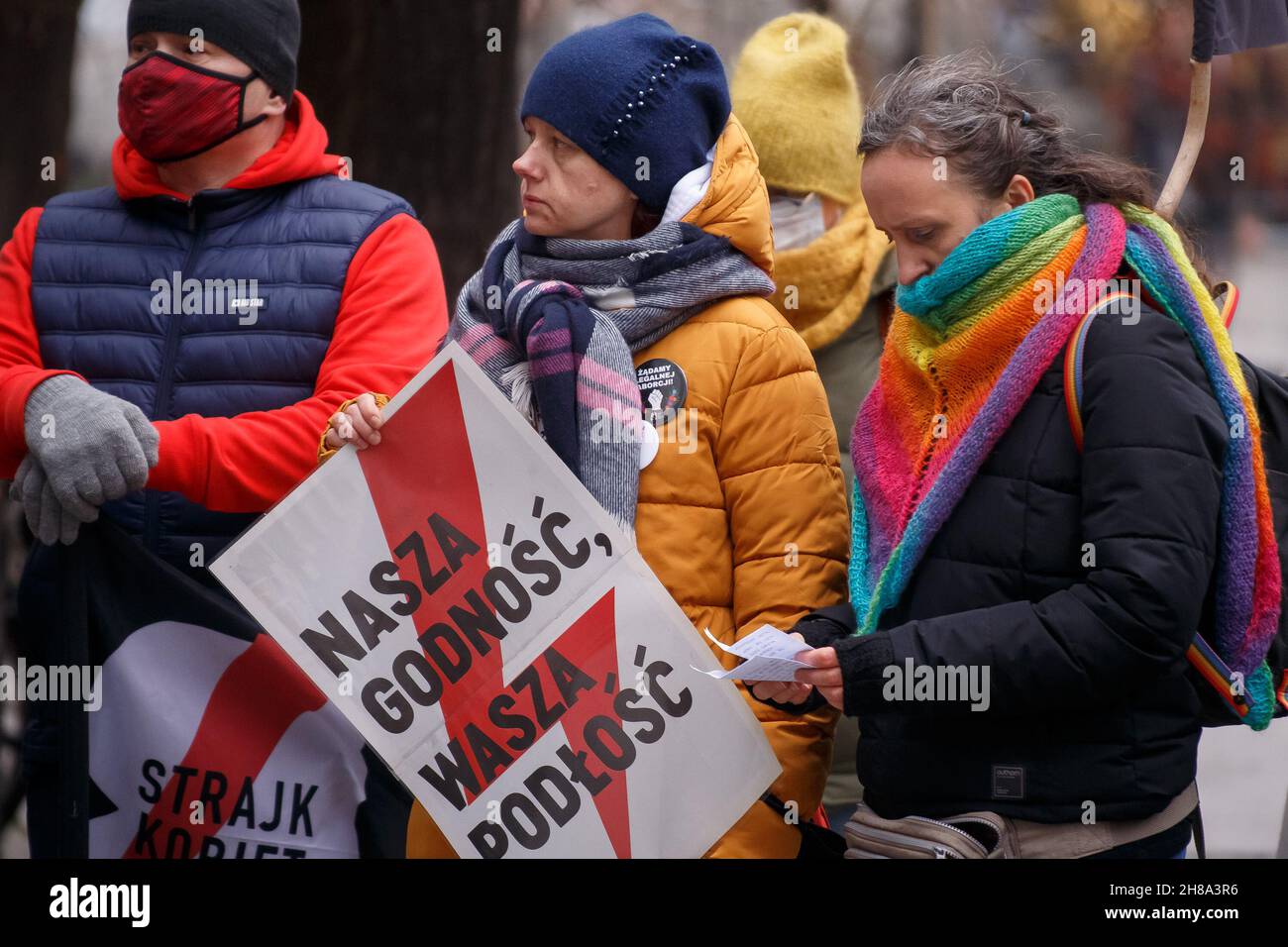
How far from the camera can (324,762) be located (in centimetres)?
317

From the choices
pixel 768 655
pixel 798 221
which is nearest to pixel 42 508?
pixel 768 655

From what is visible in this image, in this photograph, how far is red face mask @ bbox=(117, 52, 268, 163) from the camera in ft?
10.9

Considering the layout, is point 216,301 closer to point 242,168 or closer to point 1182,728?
point 242,168

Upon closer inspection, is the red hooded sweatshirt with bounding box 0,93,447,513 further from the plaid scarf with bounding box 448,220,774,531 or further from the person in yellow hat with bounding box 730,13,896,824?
the person in yellow hat with bounding box 730,13,896,824

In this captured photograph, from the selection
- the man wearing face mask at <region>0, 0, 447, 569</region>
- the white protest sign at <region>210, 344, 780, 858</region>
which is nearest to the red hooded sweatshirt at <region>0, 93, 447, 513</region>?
the man wearing face mask at <region>0, 0, 447, 569</region>

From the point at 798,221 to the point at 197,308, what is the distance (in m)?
1.59

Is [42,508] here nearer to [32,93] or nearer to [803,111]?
[803,111]

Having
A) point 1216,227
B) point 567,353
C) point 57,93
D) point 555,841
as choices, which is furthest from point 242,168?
point 1216,227

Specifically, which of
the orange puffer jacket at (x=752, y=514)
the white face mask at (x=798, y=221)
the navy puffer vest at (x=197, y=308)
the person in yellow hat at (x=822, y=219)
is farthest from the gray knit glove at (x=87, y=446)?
Result: the white face mask at (x=798, y=221)

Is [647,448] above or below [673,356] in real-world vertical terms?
below

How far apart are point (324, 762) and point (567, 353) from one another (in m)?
0.99

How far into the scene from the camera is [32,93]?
6.06m

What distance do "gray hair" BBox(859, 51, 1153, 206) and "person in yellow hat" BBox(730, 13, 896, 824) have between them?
1.25 meters

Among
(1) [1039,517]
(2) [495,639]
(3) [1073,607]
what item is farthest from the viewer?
(2) [495,639]
